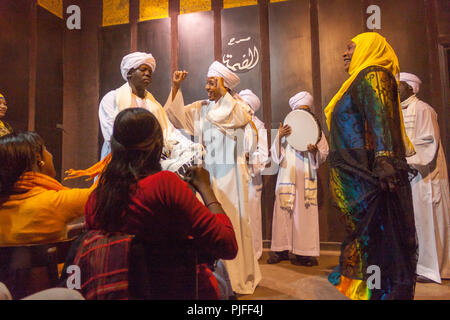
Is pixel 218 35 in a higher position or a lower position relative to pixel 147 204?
higher

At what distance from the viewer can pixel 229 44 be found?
5066 millimetres

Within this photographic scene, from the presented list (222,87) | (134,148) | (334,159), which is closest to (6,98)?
(222,87)

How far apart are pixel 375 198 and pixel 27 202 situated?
5.71ft

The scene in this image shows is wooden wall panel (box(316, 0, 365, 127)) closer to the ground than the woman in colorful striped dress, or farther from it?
farther from it

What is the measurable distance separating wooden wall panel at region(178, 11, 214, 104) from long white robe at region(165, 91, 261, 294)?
6.66 ft

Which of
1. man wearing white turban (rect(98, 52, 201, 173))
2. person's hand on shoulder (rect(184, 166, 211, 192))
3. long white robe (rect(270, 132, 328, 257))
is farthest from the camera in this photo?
long white robe (rect(270, 132, 328, 257))

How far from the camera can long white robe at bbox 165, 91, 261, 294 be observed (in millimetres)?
2947

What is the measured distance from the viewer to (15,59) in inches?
163

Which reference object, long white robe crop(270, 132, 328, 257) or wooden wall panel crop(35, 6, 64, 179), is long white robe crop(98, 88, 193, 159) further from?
wooden wall panel crop(35, 6, 64, 179)

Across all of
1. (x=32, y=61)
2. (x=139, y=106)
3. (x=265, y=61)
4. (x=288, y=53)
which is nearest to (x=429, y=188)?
(x=288, y=53)

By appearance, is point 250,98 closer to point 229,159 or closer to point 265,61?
point 265,61

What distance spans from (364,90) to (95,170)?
1.90 metres

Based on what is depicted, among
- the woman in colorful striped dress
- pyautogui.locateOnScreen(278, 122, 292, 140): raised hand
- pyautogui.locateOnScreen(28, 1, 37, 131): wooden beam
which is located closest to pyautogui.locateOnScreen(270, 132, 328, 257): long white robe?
pyautogui.locateOnScreen(278, 122, 292, 140): raised hand
